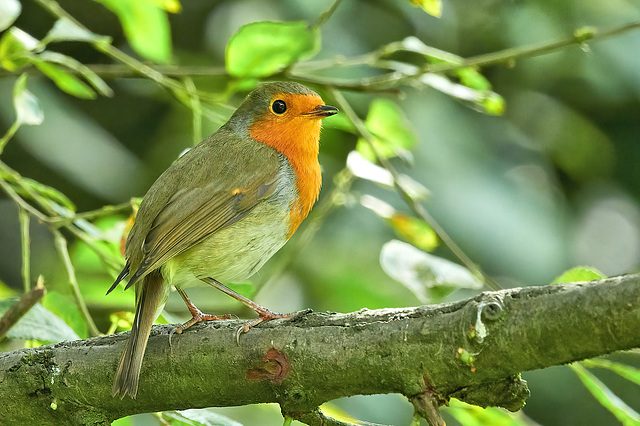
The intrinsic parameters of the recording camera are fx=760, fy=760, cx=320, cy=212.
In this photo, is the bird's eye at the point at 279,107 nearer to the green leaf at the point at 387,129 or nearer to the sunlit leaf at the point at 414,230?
the green leaf at the point at 387,129

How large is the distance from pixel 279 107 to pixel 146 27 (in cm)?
74

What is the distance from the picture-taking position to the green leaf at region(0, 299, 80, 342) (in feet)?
7.67

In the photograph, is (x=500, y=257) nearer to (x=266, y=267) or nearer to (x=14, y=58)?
(x=266, y=267)

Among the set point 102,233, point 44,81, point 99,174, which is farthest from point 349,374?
point 44,81

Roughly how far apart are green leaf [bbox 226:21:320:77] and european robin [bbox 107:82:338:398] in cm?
39

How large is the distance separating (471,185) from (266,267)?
57.7 inches

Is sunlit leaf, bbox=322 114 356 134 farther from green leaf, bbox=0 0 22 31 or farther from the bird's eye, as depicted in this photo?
green leaf, bbox=0 0 22 31

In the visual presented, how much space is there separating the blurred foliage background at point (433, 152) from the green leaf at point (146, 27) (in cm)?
113

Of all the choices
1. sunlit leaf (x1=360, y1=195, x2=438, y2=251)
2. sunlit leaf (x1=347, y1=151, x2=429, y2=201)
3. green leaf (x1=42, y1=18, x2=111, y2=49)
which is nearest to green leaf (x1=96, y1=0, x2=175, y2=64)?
green leaf (x1=42, y1=18, x2=111, y2=49)

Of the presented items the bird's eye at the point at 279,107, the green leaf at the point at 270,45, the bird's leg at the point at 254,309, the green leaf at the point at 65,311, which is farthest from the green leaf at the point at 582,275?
the bird's eye at the point at 279,107

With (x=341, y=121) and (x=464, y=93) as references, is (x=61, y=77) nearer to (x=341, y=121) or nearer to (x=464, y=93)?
(x=341, y=121)

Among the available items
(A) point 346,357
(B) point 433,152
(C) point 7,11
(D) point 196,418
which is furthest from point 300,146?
(B) point 433,152

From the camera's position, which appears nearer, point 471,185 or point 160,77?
point 160,77

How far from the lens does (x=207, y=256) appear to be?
295 centimetres
